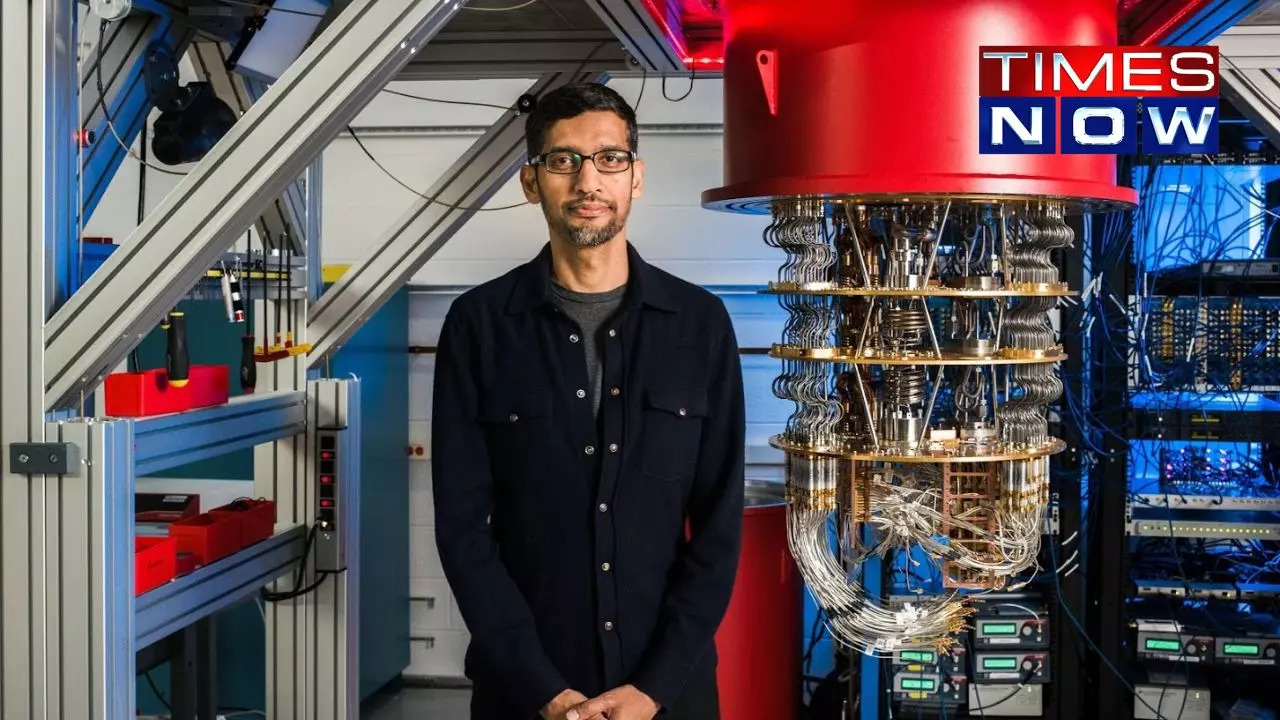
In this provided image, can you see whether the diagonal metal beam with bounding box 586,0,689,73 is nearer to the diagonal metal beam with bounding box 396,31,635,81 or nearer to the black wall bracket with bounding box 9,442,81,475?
the diagonal metal beam with bounding box 396,31,635,81

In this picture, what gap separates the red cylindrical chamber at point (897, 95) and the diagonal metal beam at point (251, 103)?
1.31 metres

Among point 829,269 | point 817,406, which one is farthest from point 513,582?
point 829,269

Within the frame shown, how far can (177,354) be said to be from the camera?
2.42m

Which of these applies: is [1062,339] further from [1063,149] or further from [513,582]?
[513,582]

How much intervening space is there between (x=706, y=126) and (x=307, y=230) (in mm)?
1996

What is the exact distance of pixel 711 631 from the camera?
1.99 metres

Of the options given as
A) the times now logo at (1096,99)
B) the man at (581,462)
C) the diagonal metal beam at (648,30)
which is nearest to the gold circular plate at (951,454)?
the man at (581,462)

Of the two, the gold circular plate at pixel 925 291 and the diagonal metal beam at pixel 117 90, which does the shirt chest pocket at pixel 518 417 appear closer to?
the gold circular plate at pixel 925 291

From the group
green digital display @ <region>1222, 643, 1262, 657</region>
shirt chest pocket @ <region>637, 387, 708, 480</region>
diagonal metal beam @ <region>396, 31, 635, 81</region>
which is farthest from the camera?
green digital display @ <region>1222, 643, 1262, 657</region>

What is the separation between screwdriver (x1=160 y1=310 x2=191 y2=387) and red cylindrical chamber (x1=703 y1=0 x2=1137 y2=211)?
3.72 ft

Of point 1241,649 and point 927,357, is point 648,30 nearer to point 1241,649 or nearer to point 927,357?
point 927,357

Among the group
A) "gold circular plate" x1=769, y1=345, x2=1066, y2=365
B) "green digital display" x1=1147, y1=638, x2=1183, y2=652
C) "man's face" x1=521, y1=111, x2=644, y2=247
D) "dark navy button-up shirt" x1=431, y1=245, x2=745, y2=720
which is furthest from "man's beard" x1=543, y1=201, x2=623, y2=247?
"green digital display" x1=1147, y1=638, x2=1183, y2=652

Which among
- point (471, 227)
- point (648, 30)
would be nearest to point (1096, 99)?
point (648, 30)

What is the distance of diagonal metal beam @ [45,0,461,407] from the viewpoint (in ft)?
6.77
